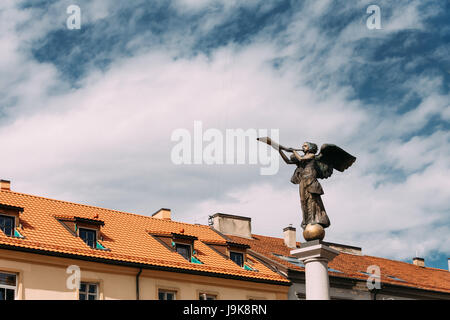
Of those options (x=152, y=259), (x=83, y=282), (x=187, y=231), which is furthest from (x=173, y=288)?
(x=187, y=231)

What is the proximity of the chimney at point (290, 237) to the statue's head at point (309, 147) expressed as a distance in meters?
26.0

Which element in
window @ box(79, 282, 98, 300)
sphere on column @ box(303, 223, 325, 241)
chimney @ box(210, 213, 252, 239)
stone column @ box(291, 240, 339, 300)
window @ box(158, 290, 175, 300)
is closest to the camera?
stone column @ box(291, 240, 339, 300)

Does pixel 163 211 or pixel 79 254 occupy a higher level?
pixel 163 211

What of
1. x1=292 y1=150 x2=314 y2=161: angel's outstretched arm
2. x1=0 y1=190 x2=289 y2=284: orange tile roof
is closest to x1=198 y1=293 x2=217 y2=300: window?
x1=0 y1=190 x2=289 y2=284: orange tile roof

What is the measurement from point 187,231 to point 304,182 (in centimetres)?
2139

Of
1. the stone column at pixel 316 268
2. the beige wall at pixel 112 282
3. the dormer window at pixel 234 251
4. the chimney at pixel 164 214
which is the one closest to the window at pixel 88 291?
the beige wall at pixel 112 282

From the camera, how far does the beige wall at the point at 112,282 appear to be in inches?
1189

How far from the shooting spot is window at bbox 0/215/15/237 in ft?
102

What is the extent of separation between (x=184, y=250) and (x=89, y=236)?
531 centimetres

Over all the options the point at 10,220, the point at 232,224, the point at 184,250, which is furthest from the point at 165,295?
the point at 232,224

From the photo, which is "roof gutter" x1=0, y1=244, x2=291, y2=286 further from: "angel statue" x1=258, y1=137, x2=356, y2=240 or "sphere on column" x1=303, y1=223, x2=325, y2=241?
"sphere on column" x1=303, y1=223, x2=325, y2=241
